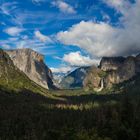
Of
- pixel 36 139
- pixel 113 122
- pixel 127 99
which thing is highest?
pixel 127 99

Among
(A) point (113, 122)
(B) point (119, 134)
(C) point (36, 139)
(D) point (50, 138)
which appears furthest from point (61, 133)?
(C) point (36, 139)

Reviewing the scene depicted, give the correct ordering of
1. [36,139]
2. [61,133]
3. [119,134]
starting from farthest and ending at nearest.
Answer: [36,139] < [119,134] < [61,133]

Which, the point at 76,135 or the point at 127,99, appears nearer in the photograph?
the point at 76,135

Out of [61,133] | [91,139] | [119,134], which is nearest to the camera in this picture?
[91,139]

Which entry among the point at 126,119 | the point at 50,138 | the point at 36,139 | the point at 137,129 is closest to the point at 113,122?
the point at 126,119

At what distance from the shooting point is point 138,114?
440 feet

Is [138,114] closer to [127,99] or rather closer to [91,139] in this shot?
[127,99]

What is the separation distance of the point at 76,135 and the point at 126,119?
36.3 meters

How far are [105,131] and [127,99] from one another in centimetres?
1725

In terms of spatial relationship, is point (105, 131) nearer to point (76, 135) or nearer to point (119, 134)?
point (119, 134)

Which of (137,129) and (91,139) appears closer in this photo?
(91,139)

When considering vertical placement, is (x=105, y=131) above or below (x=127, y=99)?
below

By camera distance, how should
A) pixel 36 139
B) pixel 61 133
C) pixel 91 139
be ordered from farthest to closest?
pixel 36 139 → pixel 61 133 → pixel 91 139

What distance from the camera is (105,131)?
12875cm
